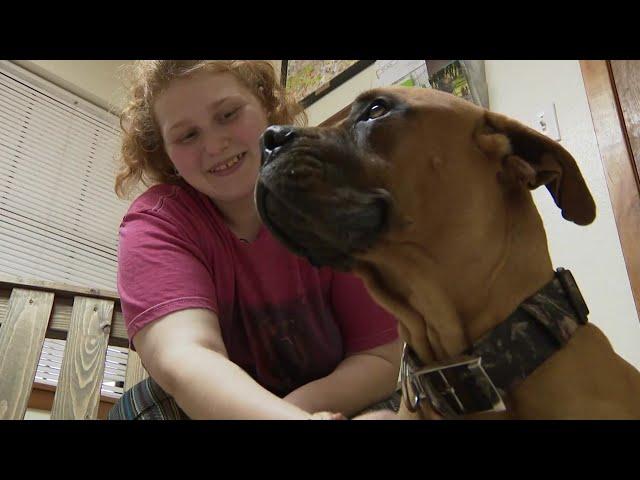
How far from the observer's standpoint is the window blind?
2.84 metres

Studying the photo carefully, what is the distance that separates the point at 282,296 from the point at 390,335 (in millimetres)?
263

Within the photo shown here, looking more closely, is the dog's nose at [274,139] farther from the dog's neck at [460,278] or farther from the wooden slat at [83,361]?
the wooden slat at [83,361]

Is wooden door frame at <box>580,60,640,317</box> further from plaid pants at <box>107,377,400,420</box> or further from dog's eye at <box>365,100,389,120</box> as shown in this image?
dog's eye at <box>365,100,389,120</box>

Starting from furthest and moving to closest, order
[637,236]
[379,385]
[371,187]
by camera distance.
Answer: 1. [637,236]
2. [379,385]
3. [371,187]

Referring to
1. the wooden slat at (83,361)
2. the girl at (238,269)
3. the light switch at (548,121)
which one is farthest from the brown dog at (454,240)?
the wooden slat at (83,361)

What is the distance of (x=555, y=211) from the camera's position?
1491 millimetres

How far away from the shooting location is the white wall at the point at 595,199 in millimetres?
1293

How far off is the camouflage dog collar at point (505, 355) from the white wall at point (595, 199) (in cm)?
71

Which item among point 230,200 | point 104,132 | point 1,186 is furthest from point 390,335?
point 104,132

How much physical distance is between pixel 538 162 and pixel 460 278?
0.25 metres

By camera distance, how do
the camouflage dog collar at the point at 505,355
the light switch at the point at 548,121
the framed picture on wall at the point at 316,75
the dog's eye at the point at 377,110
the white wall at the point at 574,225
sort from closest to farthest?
the camouflage dog collar at the point at 505,355, the dog's eye at the point at 377,110, the white wall at the point at 574,225, the light switch at the point at 548,121, the framed picture on wall at the point at 316,75

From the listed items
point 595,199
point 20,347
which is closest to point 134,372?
point 20,347
